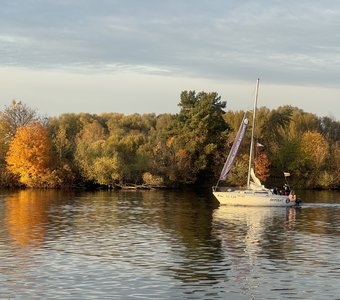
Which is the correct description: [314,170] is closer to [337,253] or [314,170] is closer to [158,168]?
[158,168]

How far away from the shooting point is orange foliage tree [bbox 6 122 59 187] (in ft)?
348

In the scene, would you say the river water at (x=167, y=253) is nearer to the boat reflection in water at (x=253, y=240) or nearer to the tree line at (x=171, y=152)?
the boat reflection in water at (x=253, y=240)

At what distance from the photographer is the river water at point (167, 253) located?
1126 inches

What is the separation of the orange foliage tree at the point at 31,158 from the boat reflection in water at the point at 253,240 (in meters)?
44.3

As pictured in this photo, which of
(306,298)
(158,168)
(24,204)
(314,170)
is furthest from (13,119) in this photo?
(306,298)

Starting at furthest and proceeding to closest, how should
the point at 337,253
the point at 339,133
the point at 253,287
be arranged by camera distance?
the point at 339,133
the point at 337,253
the point at 253,287

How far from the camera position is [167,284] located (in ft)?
96.9

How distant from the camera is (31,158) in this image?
107m

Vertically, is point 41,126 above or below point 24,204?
above

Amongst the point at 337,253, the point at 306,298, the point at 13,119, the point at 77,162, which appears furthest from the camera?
the point at 13,119

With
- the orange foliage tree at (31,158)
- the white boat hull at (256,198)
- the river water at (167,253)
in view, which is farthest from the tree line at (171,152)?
the river water at (167,253)

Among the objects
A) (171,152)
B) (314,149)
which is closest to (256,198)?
(171,152)

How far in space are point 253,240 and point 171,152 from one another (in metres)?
73.0

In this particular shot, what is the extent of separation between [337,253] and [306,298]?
506 inches
